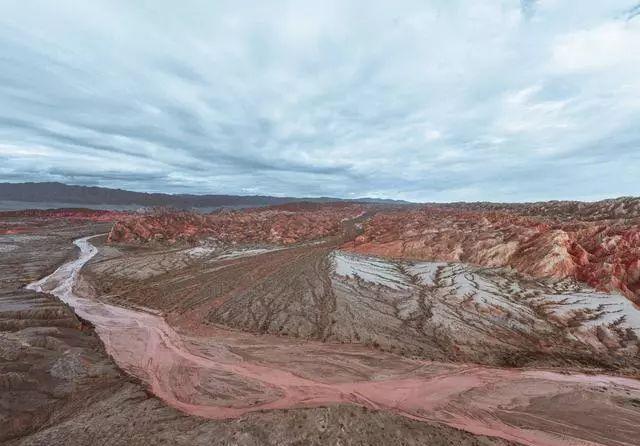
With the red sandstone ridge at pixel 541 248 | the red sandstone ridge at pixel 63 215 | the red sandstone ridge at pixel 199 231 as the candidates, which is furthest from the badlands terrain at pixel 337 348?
the red sandstone ridge at pixel 63 215

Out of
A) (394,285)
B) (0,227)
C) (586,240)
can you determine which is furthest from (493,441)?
(0,227)

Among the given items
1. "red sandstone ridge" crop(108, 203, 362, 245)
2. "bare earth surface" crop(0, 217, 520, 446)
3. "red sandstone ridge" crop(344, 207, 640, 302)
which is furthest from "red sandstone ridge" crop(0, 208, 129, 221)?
"bare earth surface" crop(0, 217, 520, 446)

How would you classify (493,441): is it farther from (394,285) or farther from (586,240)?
(586,240)

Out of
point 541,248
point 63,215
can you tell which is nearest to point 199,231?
point 541,248

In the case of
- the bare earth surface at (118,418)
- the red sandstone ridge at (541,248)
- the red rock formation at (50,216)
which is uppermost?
the red sandstone ridge at (541,248)

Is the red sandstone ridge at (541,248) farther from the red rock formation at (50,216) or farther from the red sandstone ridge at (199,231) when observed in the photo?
the red rock formation at (50,216)

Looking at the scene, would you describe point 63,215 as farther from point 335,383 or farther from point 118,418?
point 335,383

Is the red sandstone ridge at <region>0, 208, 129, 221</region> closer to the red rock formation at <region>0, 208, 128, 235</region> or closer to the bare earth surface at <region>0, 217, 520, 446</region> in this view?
the red rock formation at <region>0, 208, 128, 235</region>
